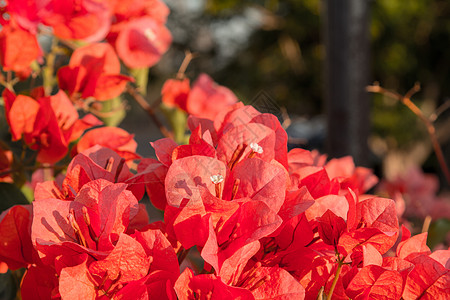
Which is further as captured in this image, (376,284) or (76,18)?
(76,18)

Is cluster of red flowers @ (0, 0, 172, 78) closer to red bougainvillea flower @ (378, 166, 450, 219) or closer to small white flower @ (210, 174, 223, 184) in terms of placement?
small white flower @ (210, 174, 223, 184)

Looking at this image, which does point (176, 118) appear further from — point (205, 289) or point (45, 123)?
point (205, 289)

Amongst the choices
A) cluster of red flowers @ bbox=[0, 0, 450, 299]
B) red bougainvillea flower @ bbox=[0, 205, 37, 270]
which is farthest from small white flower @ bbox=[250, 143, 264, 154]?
red bougainvillea flower @ bbox=[0, 205, 37, 270]

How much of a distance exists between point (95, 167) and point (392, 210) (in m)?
0.15

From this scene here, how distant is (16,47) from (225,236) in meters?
0.26

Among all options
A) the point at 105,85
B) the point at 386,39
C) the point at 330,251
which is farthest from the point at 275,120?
the point at 386,39

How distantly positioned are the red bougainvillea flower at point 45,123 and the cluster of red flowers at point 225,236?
0.10m

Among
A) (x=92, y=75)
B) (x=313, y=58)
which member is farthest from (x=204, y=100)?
(x=313, y=58)

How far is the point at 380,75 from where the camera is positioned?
10.8 ft

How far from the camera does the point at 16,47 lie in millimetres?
392

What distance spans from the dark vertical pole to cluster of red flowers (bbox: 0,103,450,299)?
0.57 meters

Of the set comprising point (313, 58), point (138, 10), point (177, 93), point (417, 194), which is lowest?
point (313, 58)

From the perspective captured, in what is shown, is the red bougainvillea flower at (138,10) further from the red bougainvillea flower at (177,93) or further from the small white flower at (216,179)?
the small white flower at (216,179)

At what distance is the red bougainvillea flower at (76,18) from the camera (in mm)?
403
